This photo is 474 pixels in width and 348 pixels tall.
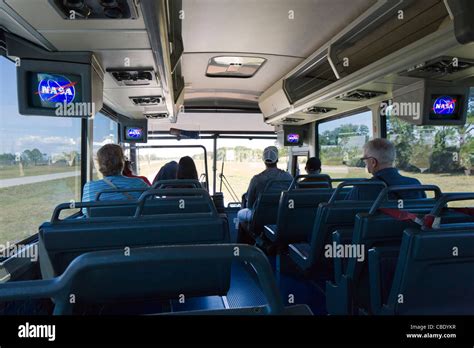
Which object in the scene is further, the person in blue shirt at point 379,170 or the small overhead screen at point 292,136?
the small overhead screen at point 292,136

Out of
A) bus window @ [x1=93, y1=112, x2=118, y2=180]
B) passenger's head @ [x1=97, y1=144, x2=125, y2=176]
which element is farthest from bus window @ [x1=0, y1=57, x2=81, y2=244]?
bus window @ [x1=93, y1=112, x2=118, y2=180]

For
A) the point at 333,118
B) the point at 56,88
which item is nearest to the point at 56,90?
the point at 56,88

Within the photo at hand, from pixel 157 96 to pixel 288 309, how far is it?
173 inches

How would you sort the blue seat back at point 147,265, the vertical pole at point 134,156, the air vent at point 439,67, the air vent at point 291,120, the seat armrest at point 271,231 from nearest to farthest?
the blue seat back at point 147,265, the air vent at point 439,67, the seat armrest at point 271,231, the air vent at point 291,120, the vertical pole at point 134,156

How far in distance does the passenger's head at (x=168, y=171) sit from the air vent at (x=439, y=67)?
11.4ft

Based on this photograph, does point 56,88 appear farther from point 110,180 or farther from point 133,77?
point 133,77

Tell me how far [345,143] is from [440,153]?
2431 mm

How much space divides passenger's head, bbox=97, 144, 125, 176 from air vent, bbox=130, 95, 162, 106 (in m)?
1.85

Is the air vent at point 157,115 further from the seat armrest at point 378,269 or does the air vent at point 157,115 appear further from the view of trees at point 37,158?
the seat armrest at point 378,269

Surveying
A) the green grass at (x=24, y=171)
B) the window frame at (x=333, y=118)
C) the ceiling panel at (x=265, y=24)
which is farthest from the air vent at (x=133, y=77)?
the window frame at (x=333, y=118)

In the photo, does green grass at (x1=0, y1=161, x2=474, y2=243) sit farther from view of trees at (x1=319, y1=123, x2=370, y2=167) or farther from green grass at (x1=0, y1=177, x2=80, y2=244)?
view of trees at (x1=319, y1=123, x2=370, y2=167)

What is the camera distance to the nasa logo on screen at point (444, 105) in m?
3.75

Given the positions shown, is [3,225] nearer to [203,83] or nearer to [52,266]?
[52,266]

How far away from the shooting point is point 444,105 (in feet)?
12.4
